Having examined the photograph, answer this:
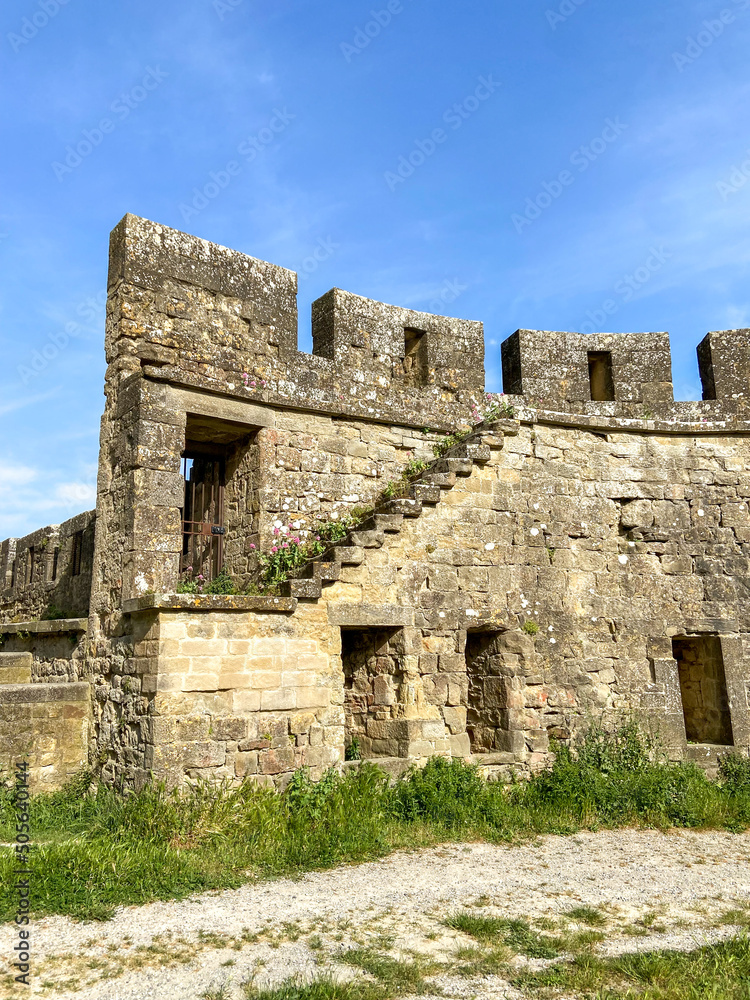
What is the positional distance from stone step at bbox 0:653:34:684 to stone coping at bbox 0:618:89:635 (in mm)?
305

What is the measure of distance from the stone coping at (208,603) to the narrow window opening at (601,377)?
514 centimetres

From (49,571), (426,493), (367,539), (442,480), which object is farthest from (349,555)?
(49,571)

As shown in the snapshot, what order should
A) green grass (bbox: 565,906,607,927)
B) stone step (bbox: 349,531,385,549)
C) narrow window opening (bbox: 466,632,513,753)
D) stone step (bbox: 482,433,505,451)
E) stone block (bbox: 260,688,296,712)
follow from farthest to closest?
stone step (bbox: 482,433,505,451) → narrow window opening (bbox: 466,632,513,753) → stone step (bbox: 349,531,385,549) → stone block (bbox: 260,688,296,712) → green grass (bbox: 565,906,607,927)

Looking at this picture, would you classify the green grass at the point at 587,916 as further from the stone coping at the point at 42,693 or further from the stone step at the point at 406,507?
the stone coping at the point at 42,693

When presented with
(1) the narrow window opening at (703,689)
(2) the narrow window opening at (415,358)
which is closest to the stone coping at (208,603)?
(2) the narrow window opening at (415,358)

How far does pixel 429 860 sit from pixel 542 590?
3.26 metres

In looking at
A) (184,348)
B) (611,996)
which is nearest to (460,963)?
(611,996)

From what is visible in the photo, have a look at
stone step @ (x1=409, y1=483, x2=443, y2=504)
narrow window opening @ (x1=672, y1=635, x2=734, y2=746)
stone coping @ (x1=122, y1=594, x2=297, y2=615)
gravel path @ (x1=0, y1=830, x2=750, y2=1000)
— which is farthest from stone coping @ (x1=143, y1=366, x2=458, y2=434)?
gravel path @ (x1=0, y1=830, x2=750, y2=1000)

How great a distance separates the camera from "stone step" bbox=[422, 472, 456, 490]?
7992 millimetres

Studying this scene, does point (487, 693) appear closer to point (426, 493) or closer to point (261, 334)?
point (426, 493)

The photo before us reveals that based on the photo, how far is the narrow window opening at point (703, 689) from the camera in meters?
8.71

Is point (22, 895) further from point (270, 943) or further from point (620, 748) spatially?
point (620, 748)

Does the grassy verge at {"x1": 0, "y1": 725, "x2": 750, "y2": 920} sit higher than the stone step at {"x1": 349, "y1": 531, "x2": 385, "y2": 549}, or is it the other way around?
the stone step at {"x1": 349, "y1": 531, "x2": 385, "y2": 549}

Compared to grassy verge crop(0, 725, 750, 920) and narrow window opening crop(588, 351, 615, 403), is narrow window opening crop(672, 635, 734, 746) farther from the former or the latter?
narrow window opening crop(588, 351, 615, 403)
